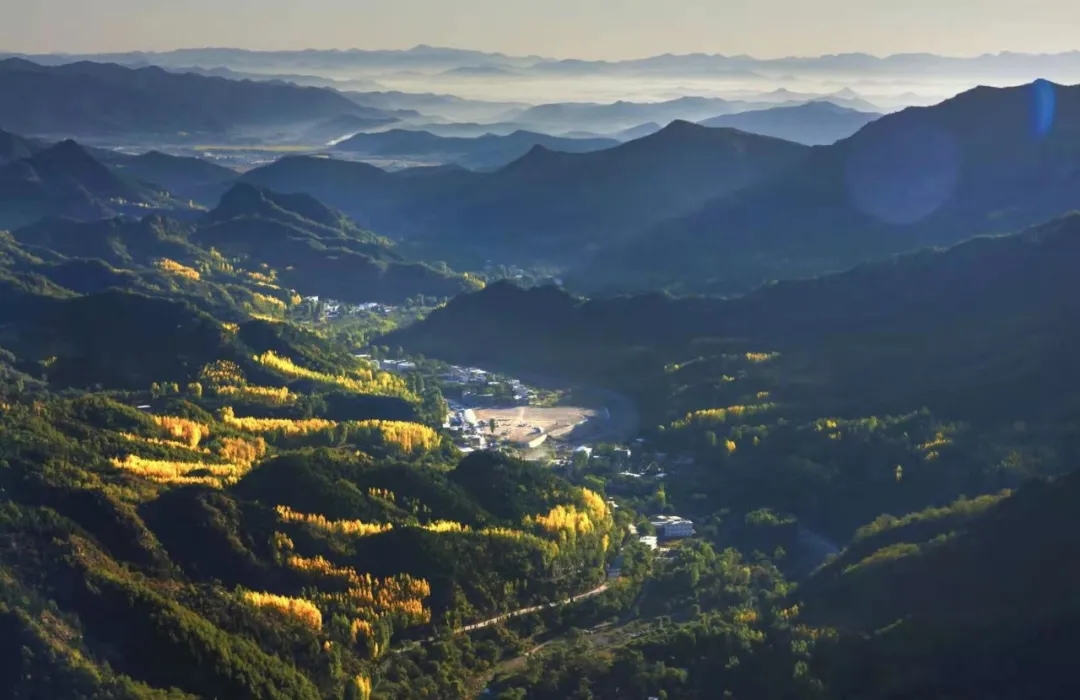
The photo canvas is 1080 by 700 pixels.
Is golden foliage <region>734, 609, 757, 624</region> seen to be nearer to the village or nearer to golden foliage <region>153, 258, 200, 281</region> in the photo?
the village

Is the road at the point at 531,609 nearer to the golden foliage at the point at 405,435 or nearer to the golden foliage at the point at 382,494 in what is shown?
the golden foliage at the point at 382,494

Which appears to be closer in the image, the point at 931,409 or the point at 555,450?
the point at 931,409

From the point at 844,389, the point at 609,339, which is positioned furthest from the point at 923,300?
the point at 609,339

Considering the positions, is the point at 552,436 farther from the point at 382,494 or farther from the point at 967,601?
the point at 967,601

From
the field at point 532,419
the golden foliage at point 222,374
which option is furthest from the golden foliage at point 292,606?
the golden foliage at point 222,374

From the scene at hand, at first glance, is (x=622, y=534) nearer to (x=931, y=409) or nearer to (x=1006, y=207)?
(x=931, y=409)

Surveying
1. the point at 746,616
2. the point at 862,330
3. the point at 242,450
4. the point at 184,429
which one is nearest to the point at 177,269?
the point at 862,330
